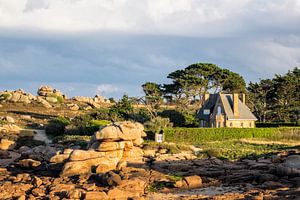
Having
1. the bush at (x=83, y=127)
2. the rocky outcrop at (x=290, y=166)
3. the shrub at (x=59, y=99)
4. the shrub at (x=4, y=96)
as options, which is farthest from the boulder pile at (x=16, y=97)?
the rocky outcrop at (x=290, y=166)

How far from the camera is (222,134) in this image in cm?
4819

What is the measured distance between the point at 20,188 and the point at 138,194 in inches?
266

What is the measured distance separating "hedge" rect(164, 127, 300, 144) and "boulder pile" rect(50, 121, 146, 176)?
10.8m

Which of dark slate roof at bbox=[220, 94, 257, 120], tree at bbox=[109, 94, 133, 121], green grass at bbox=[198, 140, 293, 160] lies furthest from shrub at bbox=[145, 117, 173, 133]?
tree at bbox=[109, 94, 133, 121]

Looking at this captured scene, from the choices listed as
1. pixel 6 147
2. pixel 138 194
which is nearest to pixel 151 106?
pixel 6 147

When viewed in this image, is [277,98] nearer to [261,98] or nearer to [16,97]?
[261,98]

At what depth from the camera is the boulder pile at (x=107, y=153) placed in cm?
3047

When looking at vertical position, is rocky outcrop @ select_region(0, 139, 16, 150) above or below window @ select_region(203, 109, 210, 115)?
below

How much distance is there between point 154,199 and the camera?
2531cm

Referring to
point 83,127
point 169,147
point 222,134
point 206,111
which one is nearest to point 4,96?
point 83,127

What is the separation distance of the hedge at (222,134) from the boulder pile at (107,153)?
10830 mm

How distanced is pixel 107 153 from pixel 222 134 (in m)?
18.2

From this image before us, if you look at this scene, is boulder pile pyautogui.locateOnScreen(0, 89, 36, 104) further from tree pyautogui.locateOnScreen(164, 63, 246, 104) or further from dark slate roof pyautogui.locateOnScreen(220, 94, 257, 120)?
dark slate roof pyautogui.locateOnScreen(220, 94, 257, 120)

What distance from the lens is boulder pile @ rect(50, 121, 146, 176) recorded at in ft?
100.0
